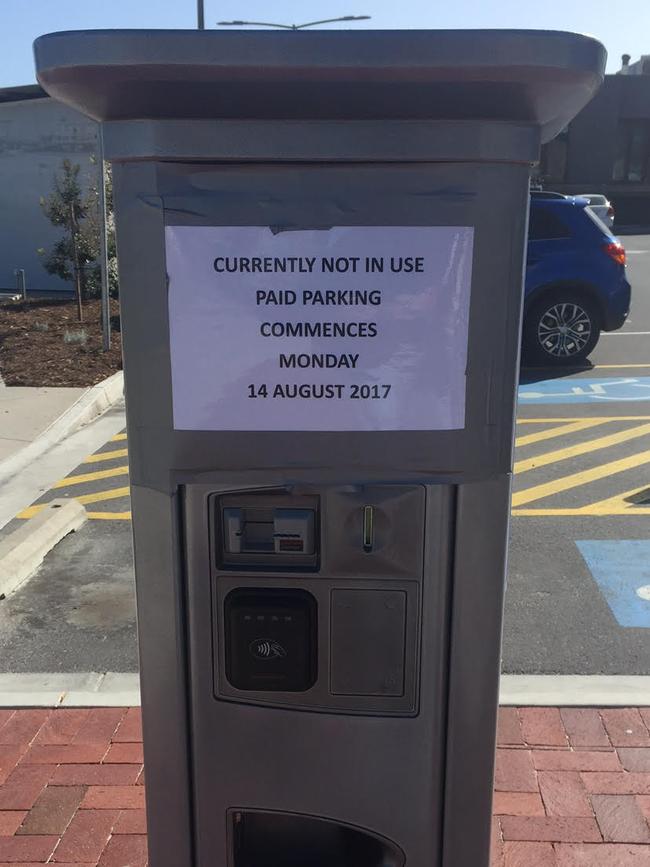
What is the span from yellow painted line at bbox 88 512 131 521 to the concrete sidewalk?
164 cm

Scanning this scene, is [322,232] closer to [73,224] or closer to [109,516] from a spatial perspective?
[109,516]

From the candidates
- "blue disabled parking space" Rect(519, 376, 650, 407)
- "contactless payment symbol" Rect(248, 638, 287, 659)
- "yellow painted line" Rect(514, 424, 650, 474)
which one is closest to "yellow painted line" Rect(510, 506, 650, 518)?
"yellow painted line" Rect(514, 424, 650, 474)

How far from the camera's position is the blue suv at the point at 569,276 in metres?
9.62

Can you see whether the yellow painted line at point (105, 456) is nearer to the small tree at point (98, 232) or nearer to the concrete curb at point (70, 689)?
the concrete curb at point (70, 689)

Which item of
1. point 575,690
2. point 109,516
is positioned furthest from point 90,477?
point 575,690

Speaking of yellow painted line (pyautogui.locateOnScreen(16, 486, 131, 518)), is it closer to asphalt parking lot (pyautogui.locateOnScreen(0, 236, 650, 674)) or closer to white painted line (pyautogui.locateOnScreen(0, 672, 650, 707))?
asphalt parking lot (pyautogui.locateOnScreen(0, 236, 650, 674))

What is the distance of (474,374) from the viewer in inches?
61.9

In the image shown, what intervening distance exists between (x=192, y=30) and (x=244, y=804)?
1.50 meters

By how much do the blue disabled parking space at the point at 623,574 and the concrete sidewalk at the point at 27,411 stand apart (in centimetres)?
449

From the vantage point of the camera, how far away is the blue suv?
31.6ft

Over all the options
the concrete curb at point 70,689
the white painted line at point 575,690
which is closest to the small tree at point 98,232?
the concrete curb at point 70,689

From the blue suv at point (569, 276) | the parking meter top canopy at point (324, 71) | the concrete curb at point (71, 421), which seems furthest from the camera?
the blue suv at point (569, 276)

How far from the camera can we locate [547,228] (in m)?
9.72

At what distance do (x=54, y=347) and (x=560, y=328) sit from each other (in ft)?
19.8
